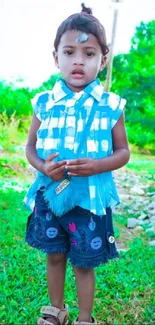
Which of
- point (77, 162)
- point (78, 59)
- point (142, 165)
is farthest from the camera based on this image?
point (142, 165)

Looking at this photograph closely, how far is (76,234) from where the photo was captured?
207 cm

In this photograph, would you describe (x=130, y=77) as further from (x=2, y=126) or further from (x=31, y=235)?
(x=31, y=235)

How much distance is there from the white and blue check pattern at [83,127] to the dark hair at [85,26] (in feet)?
0.64

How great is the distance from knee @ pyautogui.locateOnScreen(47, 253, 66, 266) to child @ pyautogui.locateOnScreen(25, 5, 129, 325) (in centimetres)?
7

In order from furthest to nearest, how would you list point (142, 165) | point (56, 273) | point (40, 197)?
point (142, 165), point (56, 273), point (40, 197)

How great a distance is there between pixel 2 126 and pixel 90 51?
7.38m

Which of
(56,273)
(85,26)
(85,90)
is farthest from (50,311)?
(85,26)

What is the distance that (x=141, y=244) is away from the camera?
12.9 feet

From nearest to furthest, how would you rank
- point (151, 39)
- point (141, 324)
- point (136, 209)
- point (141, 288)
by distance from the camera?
1. point (141, 324)
2. point (141, 288)
3. point (136, 209)
4. point (151, 39)

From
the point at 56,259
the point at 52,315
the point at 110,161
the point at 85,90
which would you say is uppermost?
the point at 85,90

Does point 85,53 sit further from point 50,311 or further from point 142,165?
point 142,165

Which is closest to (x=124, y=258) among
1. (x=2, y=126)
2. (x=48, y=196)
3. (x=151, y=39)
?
(x=48, y=196)

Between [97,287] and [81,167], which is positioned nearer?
[81,167]

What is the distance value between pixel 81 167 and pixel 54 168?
0.37ft
